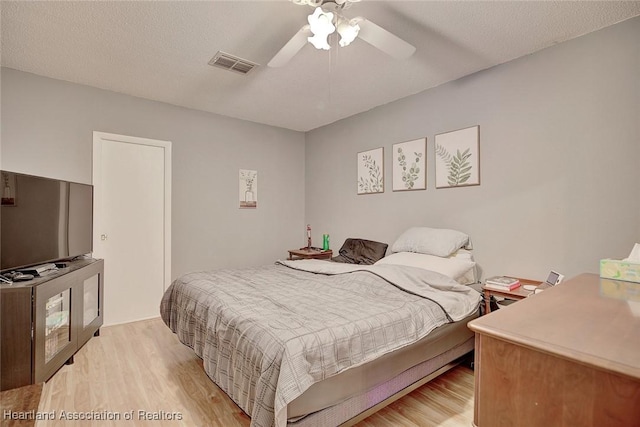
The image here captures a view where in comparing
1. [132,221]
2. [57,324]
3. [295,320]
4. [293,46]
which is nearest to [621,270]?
[295,320]

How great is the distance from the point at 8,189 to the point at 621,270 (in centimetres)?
385

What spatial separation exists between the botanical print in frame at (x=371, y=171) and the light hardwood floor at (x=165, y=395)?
2.19 m

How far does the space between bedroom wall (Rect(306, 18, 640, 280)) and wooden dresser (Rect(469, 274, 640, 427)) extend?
5.10ft

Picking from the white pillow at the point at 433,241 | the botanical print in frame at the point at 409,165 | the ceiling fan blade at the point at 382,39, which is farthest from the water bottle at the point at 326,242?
the ceiling fan blade at the point at 382,39

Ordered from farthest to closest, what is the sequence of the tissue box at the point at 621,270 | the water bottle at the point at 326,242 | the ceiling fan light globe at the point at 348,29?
the water bottle at the point at 326,242, the ceiling fan light globe at the point at 348,29, the tissue box at the point at 621,270

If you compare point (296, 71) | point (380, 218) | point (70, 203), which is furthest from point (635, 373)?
point (70, 203)

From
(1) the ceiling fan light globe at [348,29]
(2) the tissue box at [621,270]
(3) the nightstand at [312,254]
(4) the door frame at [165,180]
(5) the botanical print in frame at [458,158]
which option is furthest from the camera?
(3) the nightstand at [312,254]

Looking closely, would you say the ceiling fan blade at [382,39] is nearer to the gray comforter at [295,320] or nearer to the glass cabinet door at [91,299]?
the gray comforter at [295,320]

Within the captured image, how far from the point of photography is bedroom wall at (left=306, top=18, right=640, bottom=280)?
2.18m

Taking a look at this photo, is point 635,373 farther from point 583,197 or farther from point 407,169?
point 407,169

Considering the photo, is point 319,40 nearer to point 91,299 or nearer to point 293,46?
point 293,46

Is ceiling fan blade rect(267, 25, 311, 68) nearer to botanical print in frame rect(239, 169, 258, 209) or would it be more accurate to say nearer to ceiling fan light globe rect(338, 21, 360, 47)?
ceiling fan light globe rect(338, 21, 360, 47)

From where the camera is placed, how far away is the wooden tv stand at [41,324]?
1977 mm

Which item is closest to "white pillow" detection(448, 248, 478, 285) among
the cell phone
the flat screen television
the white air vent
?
the cell phone
